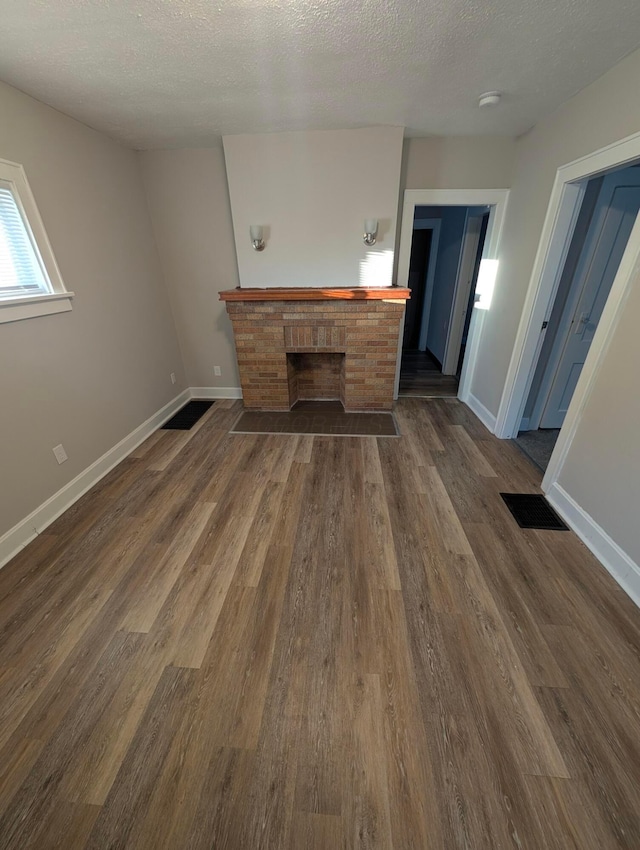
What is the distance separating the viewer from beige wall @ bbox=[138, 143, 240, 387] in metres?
3.00

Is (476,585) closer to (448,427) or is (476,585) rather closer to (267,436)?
(448,427)

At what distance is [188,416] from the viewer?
3.46 meters

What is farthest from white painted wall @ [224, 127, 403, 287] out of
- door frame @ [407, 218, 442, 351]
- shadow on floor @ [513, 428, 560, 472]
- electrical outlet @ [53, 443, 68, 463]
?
door frame @ [407, 218, 442, 351]

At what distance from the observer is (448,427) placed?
3.16m

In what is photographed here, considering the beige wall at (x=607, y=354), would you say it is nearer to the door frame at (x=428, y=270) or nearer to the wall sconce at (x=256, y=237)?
the wall sconce at (x=256, y=237)

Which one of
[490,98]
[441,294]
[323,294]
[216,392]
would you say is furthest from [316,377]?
[441,294]

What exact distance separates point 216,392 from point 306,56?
294 centimetres

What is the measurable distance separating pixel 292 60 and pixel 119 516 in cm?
282

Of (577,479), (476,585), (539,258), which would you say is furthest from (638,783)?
Result: (539,258)

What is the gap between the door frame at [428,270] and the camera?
5.01 meters

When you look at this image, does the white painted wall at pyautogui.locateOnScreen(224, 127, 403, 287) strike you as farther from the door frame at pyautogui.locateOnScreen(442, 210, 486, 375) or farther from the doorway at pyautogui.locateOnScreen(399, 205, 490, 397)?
the door frame at pyautogui.locateOnScreen(442, 210, 486, 375)

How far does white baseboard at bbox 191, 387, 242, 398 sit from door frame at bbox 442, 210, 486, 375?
9.65 ft

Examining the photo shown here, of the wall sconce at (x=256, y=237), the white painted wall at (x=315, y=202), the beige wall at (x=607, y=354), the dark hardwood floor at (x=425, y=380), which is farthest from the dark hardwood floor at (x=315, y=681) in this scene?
the wall sconce at (x=256, y=237)

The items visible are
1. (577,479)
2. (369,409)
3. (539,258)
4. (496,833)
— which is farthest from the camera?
(369,409)
